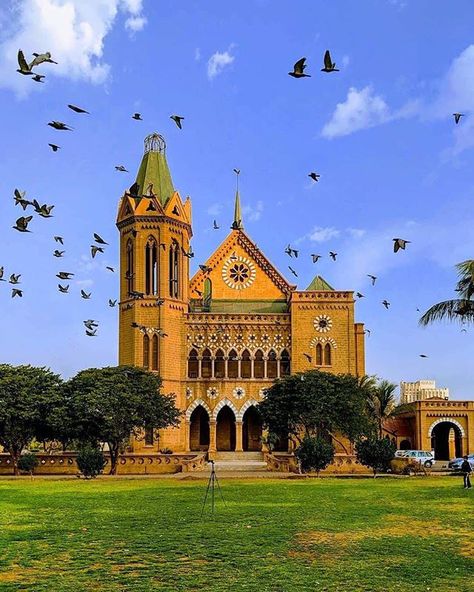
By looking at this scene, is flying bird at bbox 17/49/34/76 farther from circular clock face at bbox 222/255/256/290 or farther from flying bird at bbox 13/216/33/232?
circular clock face at bbox 222/255/256/290

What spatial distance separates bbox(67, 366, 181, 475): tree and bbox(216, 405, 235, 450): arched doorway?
631 inches

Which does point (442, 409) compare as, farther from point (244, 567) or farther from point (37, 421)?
point (244, 567)

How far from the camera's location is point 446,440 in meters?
69.4

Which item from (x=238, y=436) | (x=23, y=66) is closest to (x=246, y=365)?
(x=238, y=436)

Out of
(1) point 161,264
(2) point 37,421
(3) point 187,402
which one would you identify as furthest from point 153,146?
(2) point 37,421

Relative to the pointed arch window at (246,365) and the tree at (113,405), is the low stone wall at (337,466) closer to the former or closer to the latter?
the tree at (113,405)

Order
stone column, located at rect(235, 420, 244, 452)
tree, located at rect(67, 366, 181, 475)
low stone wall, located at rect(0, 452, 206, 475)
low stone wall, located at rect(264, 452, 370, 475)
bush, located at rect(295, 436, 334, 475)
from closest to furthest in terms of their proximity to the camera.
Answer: bush, located at rect(295, 436, 334, 475)
tree, located at rect(67, 366, 181, 475)
low stone wall, located at rect(0, 452, 206, 475)
low stone wall, located at rect(264, 452, 370, 475)
stone column, located at rect(235, 420, 244, 452)

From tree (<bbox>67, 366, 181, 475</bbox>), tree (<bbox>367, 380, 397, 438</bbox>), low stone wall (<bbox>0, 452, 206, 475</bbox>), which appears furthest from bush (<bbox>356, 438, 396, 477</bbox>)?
tree (<bbox>367, 380, 397, 438</bbox>)

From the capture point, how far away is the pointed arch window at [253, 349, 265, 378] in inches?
2574

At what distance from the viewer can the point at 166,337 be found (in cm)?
6184

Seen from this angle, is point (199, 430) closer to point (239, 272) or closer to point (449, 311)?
point (239, 272)

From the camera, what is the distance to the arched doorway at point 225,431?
66.3 m

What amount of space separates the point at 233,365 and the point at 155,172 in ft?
55.4

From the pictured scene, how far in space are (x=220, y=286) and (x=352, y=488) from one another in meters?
41.3
